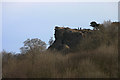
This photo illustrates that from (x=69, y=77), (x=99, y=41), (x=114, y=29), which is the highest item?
(x=114, y=29)

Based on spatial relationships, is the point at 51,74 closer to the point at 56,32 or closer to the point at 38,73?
the point at 38,73

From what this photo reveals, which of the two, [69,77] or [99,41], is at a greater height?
[99,41]

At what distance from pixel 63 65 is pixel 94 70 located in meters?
1.91

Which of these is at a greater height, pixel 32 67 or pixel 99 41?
pixel 99 41

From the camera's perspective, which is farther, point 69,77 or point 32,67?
point 32,67

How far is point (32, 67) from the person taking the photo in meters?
10.4

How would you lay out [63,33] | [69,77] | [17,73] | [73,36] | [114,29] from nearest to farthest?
[69,77], [17,73], [114,29], [73,36], [63,33]

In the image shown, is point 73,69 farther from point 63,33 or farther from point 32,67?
point 63,33

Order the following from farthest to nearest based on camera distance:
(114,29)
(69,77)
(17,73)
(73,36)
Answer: (73,36) < (114,29) < (17,73) < (69,77)

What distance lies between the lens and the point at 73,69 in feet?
32.8

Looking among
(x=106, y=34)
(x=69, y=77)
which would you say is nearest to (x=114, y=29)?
(x=106, y=34)

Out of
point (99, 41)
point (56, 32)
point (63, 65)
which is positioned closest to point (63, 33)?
point (56, 32)

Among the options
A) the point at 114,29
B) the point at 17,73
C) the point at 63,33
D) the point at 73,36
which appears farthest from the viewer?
the point at 63,33

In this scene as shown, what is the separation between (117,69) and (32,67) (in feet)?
15.1
